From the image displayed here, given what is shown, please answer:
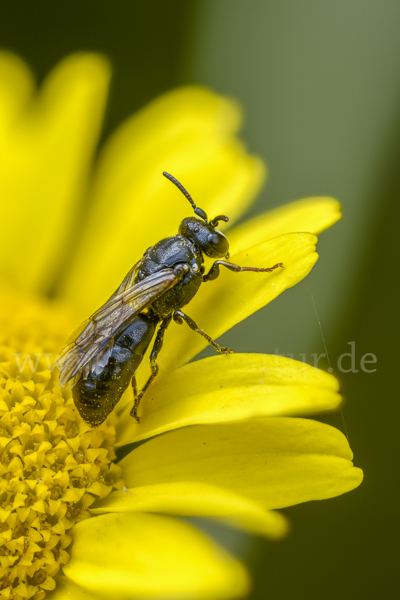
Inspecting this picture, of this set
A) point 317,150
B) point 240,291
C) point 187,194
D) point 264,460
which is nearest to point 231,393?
point 264,460

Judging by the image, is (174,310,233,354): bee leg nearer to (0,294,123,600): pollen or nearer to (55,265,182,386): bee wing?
(55,265,182,386): bee wing

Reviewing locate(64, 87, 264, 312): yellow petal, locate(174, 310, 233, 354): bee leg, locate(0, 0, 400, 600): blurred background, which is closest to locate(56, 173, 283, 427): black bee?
locate(174, 310, 233, 354): bee leg

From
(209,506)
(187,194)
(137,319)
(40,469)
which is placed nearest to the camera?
(209,506)

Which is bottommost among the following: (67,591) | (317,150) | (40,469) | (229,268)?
(67,591)

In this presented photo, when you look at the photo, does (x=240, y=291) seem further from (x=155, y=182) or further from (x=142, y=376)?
(x=155, y=182)

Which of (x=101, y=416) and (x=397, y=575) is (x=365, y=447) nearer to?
(x=397, y=575)

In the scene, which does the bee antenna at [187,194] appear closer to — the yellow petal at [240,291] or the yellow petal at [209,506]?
the yellow petal at [240,291]

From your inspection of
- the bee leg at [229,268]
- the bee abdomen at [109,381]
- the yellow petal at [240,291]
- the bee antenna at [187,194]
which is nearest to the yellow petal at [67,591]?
the bee abdomen at [109,381]

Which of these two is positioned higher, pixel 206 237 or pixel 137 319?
pixel 206 237
